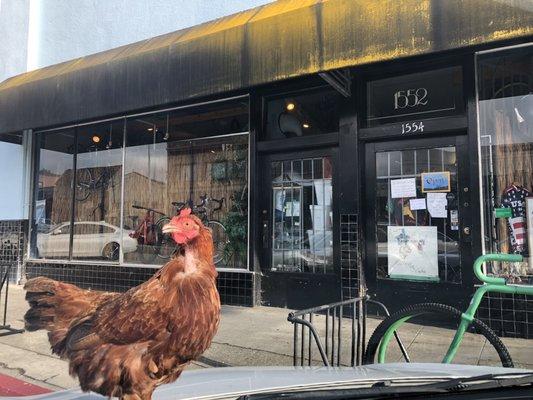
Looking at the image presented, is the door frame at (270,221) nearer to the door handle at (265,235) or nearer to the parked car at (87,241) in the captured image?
the door handle at (265,235)

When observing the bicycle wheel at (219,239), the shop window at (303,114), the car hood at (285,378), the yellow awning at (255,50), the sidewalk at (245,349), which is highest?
the yellow awning at (255,50)

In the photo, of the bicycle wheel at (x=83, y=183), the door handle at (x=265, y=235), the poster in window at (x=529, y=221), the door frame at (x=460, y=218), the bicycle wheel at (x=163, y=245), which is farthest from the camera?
the bicycle wheel at (x=83, y=183)

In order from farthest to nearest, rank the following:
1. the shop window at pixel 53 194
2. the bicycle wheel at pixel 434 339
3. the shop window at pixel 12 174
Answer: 1. the shop window at pixel 12 174
2. the shop window at pixel 53 194
3. the bicycle wheel at pixel 434 339

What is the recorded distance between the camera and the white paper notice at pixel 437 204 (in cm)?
654

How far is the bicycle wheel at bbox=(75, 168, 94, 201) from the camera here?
32.7 ft

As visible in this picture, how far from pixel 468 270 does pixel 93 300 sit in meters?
5.08

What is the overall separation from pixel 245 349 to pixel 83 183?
582 cm

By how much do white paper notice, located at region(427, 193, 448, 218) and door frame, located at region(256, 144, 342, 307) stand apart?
1287 millimetres

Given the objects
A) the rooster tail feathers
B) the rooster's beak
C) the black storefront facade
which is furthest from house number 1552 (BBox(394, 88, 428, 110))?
the rooster tail feathers

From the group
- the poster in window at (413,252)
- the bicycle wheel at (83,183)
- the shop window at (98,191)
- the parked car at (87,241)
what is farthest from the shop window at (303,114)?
the bicycle wheel at (83,183)

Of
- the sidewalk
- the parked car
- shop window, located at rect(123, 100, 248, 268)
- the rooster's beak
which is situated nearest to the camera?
the rooster's beak

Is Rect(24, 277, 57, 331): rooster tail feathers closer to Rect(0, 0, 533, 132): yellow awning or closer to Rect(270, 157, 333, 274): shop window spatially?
Rect(0, 0, 533, 132): yellow awning

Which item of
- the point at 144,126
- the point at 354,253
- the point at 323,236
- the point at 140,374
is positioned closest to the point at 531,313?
the point at 354,253

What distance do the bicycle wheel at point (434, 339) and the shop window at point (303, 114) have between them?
9.83ft
